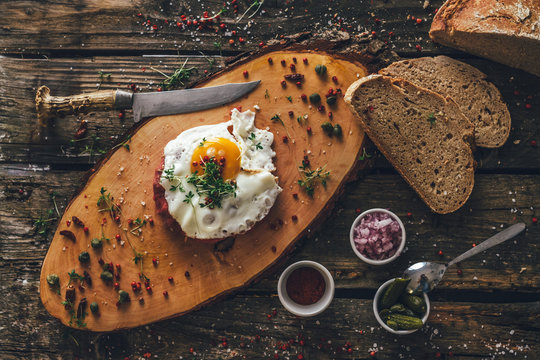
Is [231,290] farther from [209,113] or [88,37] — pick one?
[88,37]

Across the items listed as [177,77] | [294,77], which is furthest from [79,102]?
[294,77]

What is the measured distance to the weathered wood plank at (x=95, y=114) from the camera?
346 centimetres

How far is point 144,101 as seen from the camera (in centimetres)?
334

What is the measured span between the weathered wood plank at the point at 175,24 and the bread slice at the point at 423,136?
1.57 ft

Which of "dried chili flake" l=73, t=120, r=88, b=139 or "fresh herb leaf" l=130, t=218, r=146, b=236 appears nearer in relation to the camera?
"fresh herb leaf" l=130, t=218, r=146, b=236

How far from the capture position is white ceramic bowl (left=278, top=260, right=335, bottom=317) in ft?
10.3

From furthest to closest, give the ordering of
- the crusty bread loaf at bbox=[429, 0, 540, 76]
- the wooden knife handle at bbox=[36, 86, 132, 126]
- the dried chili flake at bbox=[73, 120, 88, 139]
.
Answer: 1. the dried chili flake at bbox=[73, 120, 88, 139]
2. the wooden knife handle at bbox=[36, 86, 132, 126]
3. the crusty bread loaf at bbox=[429, 0, 540, 76]

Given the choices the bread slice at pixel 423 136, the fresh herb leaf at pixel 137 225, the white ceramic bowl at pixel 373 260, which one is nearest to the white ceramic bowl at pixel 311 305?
the white ceramic bowl at pixel 373 260

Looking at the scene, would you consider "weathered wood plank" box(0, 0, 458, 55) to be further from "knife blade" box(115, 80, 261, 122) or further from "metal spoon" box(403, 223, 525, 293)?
"metal spoon" box(403, 223, 525, 293)

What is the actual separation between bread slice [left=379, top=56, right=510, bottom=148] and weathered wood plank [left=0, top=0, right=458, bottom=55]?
19 centimetres

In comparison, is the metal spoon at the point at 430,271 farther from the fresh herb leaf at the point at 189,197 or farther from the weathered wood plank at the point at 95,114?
the fresh herb leaf at the point at 189,197

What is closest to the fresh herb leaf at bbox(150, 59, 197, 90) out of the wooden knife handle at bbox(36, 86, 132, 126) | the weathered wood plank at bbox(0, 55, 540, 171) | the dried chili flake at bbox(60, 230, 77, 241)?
the weathered wood plank at bbox(0, 55, 540, 171)

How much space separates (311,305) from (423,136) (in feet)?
4.87

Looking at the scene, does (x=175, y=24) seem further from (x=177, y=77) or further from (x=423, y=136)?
(x=423, y=136)
